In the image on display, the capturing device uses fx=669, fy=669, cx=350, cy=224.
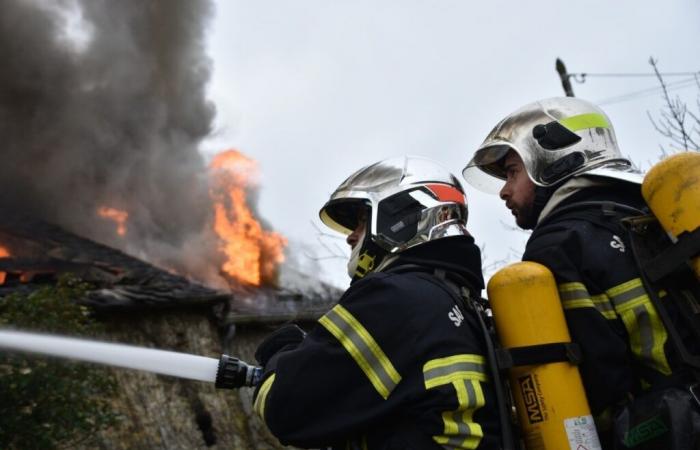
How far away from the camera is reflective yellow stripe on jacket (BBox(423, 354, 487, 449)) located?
216 centimetres

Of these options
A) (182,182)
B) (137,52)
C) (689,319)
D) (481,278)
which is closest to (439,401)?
(481,278)

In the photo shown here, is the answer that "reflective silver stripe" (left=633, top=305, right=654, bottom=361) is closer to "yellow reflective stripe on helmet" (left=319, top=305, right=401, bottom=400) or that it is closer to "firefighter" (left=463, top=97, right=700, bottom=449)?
"firefighter" (left=463, top=97, right=700, bottom=449)

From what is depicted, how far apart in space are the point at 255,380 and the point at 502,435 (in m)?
0.97

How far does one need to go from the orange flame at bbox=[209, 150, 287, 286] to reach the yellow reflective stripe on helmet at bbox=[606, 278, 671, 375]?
12952 millimetres

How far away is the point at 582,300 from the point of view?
2.29 metres

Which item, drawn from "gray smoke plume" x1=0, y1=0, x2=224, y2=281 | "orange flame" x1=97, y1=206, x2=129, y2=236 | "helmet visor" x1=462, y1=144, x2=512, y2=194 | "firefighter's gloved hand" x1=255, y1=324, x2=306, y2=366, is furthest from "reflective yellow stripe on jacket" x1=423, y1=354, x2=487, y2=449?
"orange flame" x1=97, y1=206, x2=129, y2=236

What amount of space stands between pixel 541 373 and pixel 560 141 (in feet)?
3.50

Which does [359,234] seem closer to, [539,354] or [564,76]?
[539,354]

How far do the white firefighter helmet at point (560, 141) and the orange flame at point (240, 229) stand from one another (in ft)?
40.3

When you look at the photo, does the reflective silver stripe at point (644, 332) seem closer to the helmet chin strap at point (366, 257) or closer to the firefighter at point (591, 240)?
the firefighter at point (591, 240)

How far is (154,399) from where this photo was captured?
25.7 ft

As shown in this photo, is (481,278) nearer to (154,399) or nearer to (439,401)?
(439,401)

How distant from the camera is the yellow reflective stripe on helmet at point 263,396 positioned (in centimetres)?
230

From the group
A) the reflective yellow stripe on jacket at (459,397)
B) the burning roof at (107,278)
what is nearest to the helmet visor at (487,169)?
the reflective yellow stripe on jacket at (459,397)
